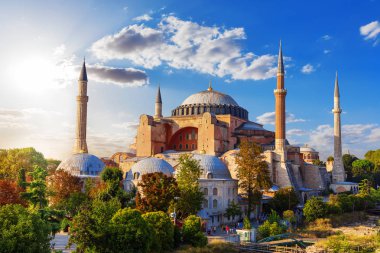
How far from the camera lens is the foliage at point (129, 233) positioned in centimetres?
1473

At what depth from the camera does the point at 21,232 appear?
485 inches

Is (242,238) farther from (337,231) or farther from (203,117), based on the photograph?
(203,117)

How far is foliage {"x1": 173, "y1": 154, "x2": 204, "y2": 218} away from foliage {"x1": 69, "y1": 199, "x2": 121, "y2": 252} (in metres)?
7.39

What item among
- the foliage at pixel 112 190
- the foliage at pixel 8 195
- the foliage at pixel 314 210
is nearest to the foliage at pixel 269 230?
the foliage at pixel 314 210

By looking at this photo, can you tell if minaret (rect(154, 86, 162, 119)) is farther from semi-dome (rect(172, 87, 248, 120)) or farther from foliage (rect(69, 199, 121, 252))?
foliage (rect(69, 199, 121, 252))

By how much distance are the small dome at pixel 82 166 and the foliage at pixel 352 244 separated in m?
16.4

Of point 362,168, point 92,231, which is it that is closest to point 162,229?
point 92,231

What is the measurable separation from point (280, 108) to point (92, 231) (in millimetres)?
24197

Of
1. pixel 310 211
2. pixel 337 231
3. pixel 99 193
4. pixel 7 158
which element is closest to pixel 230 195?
pixel 310 211

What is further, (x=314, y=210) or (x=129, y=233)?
(x=314, y=210)

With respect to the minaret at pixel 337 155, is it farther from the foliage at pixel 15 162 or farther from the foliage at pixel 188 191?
the foliage at pixel 15 162

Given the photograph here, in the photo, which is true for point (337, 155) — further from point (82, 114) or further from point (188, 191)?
point (82, 114)

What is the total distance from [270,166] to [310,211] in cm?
680

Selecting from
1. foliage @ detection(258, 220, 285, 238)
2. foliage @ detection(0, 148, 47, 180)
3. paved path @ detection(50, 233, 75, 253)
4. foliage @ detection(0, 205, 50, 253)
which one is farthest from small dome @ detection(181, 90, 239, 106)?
foliage @ detection(0, 205, 50, 253)
